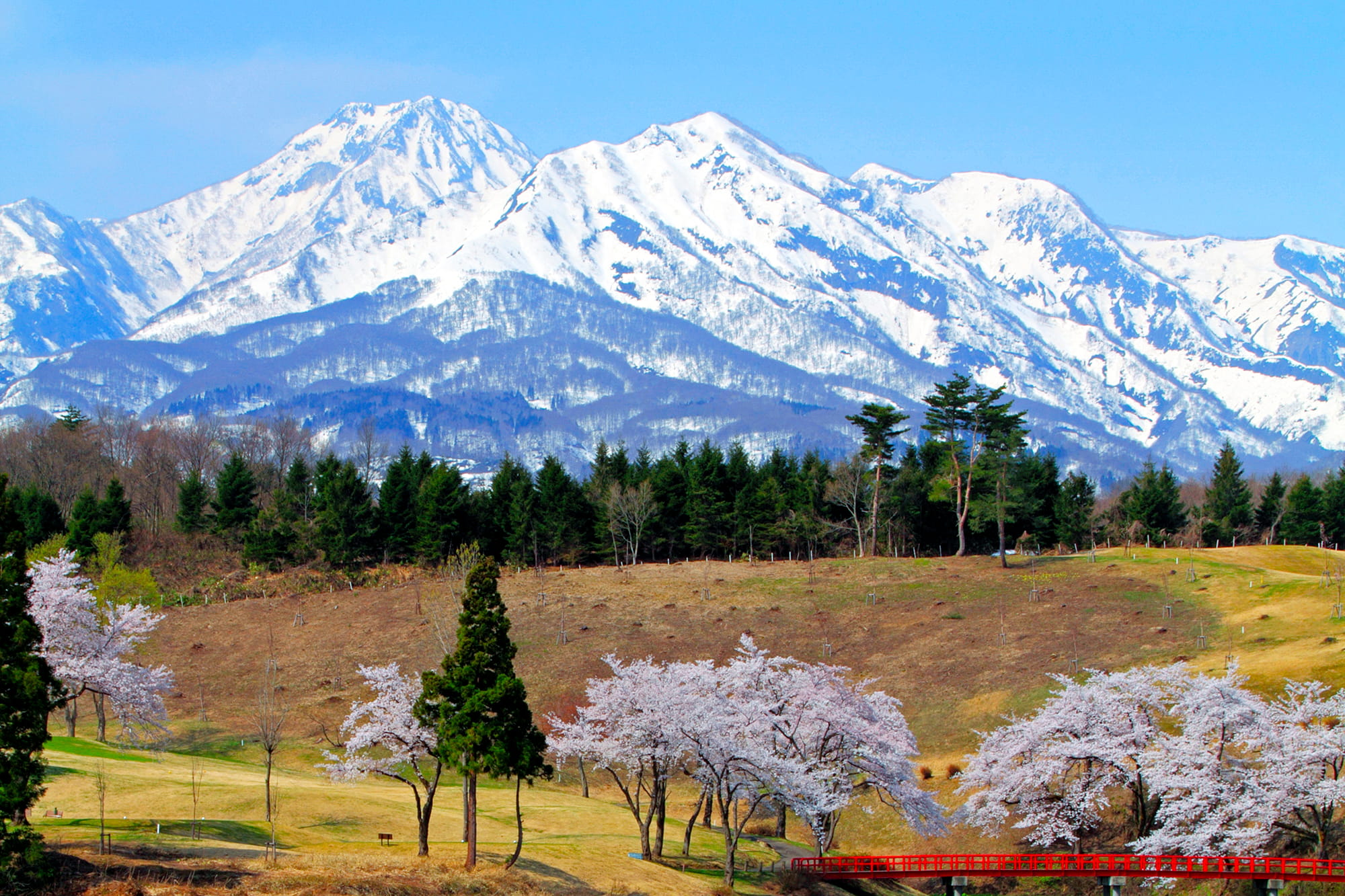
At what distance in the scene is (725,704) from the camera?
2045 inches

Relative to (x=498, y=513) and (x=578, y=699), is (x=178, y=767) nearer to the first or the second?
(x=578, y=699)

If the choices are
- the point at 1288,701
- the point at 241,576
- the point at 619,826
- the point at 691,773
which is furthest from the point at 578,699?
the point at 241,576

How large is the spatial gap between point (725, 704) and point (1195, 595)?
48.8m

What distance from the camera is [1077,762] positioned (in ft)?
183

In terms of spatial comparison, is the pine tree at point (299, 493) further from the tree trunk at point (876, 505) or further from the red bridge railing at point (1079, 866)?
the red bridge railing at point (1079, 866)

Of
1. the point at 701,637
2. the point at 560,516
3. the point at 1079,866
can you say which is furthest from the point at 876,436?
the point at 1079,866

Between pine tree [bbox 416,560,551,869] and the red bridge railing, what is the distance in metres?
14.5

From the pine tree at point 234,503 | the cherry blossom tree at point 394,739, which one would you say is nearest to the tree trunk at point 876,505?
the pine tree at point 234,503

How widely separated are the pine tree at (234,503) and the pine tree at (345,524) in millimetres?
10087

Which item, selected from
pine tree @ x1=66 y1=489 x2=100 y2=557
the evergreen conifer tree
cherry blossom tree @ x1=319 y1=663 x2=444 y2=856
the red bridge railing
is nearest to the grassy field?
cherry blossom tree @ x1=319 y1=663 x2=444 y2=856

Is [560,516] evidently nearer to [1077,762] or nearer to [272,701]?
[272,701]

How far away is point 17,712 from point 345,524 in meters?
78.3

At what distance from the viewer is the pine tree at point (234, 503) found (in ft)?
388

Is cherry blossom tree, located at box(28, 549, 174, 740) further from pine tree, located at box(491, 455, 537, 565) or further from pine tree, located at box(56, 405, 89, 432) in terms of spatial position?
pine tree, located at box(56, 405, 89, 432)
